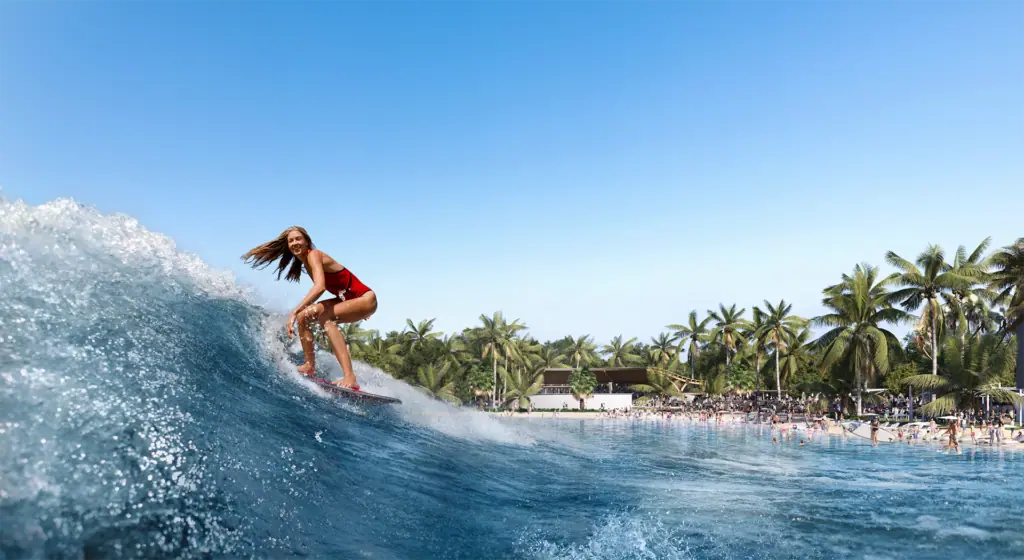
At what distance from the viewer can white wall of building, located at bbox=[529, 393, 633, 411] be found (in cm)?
8925

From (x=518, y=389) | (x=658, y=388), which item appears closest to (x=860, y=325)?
(x=658, y=388)

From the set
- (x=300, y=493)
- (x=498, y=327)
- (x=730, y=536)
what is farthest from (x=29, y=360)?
(x=498, y=327)

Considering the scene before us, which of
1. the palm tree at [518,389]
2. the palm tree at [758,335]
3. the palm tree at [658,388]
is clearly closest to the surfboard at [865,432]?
the palm tree at [758,335]

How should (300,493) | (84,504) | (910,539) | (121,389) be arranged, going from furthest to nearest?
(910,539)
(300,493)
(121,389)
(84,504)

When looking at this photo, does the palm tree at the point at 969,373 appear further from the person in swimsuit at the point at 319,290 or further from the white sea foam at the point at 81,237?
the white sea foam at the point at 81,237

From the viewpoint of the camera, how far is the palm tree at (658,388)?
88.9 m

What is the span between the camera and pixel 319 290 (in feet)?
24.0

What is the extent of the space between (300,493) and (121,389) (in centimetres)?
152

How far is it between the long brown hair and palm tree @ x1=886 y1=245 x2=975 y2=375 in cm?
5395

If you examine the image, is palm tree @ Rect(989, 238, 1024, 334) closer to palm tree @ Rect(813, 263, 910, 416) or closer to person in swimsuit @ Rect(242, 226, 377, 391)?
palm tree @ Rect(813, 263, 910, 416)

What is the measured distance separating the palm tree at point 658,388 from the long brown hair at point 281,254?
84602 millimetres

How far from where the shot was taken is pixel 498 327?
3465 inches

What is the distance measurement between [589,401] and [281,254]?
8463 centimetres

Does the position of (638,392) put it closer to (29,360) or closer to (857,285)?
(857,285)
